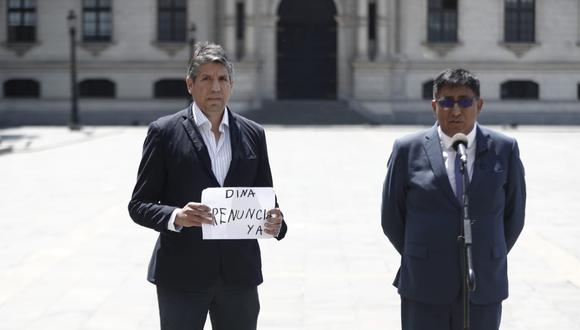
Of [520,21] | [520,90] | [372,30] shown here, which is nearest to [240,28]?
[372,30]

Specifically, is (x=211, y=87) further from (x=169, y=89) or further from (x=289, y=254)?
(x=169, y=89)

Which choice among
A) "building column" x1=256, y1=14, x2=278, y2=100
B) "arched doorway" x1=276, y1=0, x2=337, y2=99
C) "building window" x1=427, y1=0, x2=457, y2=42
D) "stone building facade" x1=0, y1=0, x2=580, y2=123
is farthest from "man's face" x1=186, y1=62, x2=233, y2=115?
"building window" x1=427, y1=0, x2=457, y2=42

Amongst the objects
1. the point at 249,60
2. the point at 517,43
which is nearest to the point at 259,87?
the point at 249,60

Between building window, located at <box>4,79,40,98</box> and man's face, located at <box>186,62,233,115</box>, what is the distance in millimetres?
45770

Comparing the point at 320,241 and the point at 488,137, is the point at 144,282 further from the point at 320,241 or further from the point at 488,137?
the point at 488,137

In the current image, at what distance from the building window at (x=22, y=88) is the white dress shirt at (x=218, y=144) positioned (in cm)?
4572

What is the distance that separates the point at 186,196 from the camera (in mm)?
4746

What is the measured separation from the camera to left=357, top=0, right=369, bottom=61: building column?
155ft

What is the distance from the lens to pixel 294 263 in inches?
419

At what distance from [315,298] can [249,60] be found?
38.5 meters

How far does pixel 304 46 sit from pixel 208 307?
149ft

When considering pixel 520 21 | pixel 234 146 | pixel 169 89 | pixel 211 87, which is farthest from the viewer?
pixel 520 21

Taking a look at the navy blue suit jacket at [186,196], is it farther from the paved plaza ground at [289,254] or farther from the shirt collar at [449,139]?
the paved plaza ground at [289,254]

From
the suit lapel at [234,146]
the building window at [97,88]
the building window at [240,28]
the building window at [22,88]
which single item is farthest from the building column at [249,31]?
the suit lapel at [234,146]
